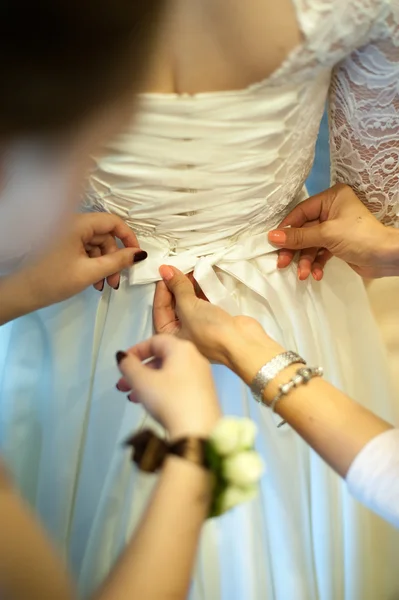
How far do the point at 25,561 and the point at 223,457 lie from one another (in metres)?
0.15

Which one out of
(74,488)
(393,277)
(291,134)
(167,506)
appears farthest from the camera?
(393,277)

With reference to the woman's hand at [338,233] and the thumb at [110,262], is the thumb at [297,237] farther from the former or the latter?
the thumb at [110,262]

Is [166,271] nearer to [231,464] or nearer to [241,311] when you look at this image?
[241,311]

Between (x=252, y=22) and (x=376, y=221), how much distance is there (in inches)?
12.8

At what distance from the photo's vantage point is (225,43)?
45 cm

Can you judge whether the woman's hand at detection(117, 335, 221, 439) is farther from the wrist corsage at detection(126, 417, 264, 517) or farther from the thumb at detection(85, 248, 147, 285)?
the thumb at detection(85, 248, 147, 285)

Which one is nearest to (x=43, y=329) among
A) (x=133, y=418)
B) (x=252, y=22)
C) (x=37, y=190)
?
(x=133, y=418)

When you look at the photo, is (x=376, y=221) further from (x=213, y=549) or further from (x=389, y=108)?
(x=213, y=549)

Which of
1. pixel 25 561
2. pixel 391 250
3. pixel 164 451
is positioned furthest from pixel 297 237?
pixel 25 561

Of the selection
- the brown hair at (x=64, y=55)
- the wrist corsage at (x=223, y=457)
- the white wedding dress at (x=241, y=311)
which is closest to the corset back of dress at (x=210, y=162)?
the white wedding dress at (x=241, y=311)

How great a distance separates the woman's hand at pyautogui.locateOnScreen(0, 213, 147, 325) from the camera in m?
0.59

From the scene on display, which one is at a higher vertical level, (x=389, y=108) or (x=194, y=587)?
(x=389, y=108)

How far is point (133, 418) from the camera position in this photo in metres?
0.58

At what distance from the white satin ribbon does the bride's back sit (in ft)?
0.63
